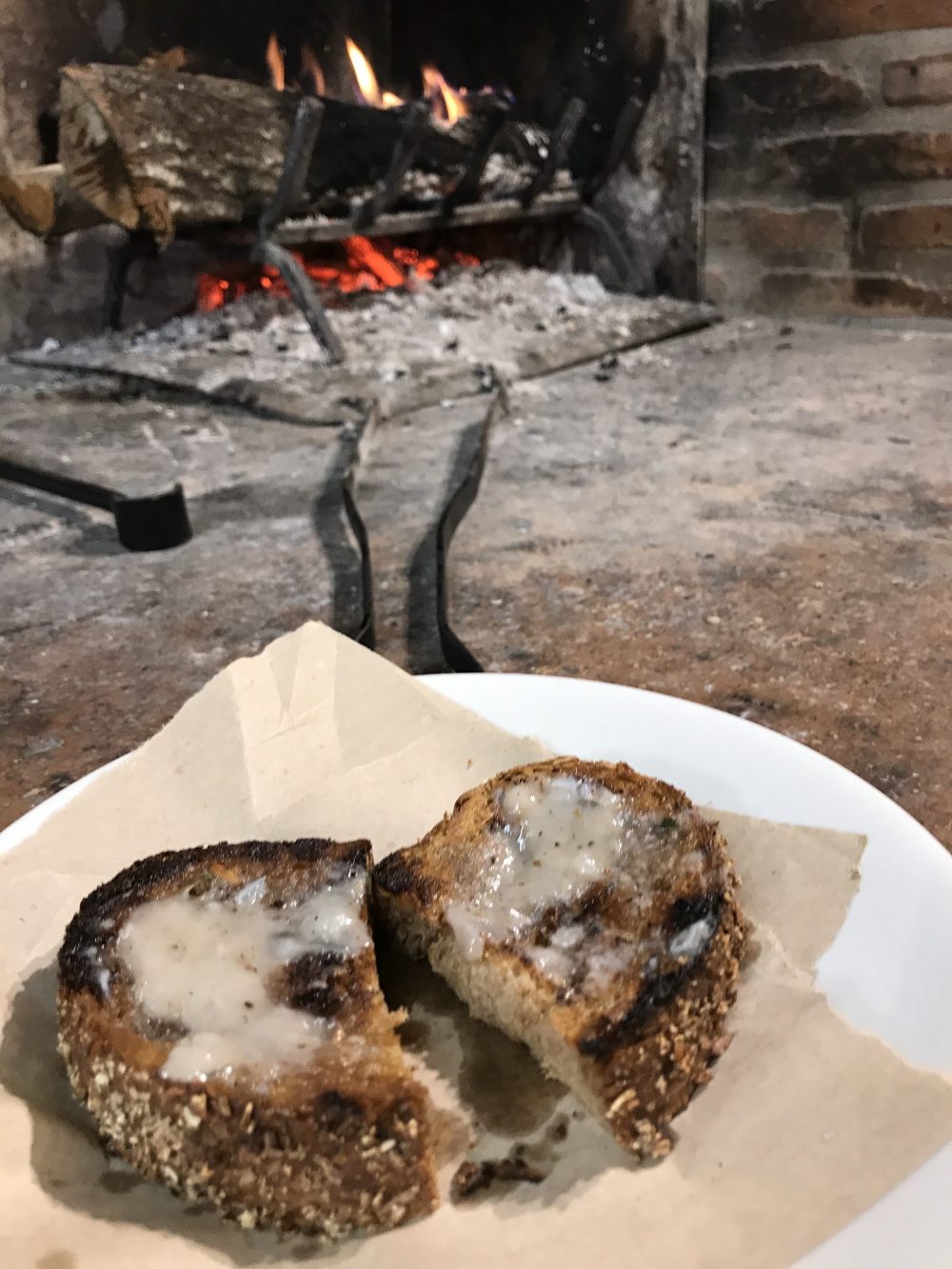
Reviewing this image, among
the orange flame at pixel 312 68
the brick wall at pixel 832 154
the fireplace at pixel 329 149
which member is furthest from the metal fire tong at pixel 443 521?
the orange flame at pixel 312 68

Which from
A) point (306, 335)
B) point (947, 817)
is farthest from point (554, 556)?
point (306, 335)

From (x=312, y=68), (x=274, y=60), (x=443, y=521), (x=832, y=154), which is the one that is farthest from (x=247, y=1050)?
(x=312, y=68)

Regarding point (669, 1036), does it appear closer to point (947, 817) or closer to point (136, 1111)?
point (136, 1111)

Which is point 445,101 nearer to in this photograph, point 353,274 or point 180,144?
point 353,274

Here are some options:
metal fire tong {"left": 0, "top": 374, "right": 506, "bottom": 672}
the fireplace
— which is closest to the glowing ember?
the fireplace

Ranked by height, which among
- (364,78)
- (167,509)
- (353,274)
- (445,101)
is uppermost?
(364,78)

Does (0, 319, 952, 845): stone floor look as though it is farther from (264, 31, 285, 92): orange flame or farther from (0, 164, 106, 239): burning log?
(264, 31, 285, 92): orange flame

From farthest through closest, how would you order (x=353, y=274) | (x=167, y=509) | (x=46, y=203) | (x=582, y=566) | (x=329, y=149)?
(x=353, y=274) → (x=329, y=149) → (x=46, y=203) → (x=167, y=509) → (x=582, y=566)
